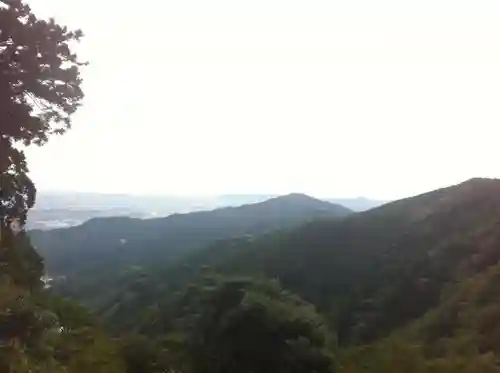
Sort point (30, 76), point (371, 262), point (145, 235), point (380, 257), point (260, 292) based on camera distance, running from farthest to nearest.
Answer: point (145, 235) → point (371, 262) → point (380, 257) → point (260, 292) → point (30, 76)

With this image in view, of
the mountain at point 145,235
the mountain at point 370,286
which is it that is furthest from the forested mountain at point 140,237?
the mountain at point 370,286

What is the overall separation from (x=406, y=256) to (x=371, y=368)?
163 feet

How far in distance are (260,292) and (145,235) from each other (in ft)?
475

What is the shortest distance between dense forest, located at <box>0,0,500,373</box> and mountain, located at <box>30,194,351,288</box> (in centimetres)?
2105

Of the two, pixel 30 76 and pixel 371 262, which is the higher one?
pixel 30 76

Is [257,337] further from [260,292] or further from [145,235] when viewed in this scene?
[145,235]

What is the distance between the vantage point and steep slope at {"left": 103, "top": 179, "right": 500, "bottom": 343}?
52.5 meters

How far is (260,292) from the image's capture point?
33188 mm

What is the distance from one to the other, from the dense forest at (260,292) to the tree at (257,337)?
0.06m

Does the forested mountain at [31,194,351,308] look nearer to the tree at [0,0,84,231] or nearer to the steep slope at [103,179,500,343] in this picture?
the steep slope at [103,179,500,343]

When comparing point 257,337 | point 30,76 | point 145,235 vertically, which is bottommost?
point 145,235

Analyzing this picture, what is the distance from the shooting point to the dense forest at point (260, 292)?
689 inches

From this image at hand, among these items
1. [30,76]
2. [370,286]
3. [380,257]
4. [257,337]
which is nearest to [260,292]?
[257,337]

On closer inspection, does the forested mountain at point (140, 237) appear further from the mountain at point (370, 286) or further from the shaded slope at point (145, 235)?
the mountain at point (370, 286)
